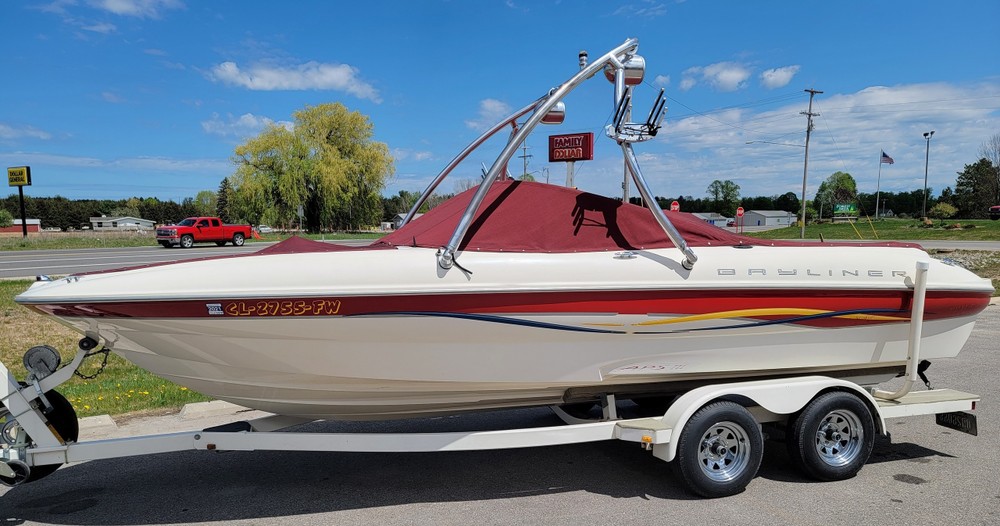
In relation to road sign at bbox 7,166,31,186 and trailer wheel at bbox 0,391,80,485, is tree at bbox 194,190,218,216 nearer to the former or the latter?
road sign at bbox 7,166,31,186

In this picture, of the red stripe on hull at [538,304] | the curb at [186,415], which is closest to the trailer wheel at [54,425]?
the red stripe on hull at [538,304]

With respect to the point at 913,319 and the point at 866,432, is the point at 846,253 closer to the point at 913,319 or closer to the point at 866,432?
the point at 913,319

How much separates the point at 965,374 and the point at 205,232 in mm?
32121

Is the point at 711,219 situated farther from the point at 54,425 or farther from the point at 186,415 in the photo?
the point at 54,425

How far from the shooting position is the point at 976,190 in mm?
63656

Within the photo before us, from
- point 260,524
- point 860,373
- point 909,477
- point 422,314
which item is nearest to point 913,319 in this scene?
point 860,373

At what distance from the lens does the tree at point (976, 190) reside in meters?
60.3

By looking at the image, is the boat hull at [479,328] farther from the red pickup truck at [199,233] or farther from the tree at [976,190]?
the tree at [976,190]

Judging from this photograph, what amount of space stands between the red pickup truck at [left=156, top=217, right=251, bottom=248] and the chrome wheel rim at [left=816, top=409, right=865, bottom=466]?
3176 centimetres

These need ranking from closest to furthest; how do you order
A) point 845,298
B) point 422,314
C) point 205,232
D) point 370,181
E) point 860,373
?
point 422,314, point 845,298, point 860,373, point 205,232, point 370,181

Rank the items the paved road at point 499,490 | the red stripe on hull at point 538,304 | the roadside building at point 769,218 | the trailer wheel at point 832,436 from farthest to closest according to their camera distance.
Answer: the roadside building at point 769,218, the trailer wheel at point 832,436, the paved road at point 499,490, the red stripe on hull at point 538,304

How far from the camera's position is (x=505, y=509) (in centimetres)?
385

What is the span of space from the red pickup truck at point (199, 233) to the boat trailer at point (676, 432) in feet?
99.0

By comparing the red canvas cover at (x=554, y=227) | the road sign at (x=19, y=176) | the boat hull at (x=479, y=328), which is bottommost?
the boat hull at (x=479, y=328)
